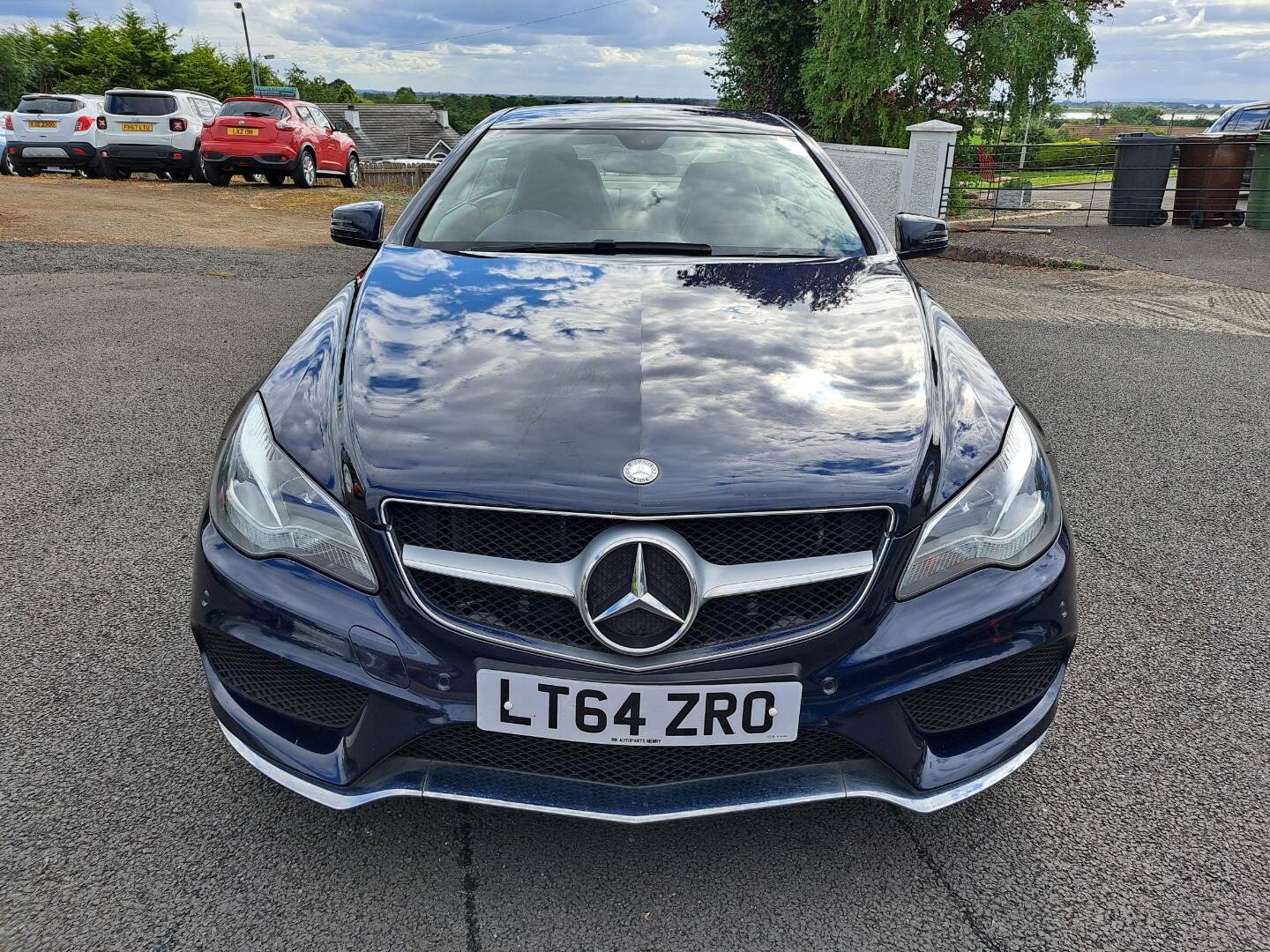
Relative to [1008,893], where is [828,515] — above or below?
above

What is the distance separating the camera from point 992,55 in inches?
693

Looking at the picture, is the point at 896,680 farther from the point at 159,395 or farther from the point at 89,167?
the point at 89,167

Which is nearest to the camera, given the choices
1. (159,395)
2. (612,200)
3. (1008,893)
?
(1008,893)

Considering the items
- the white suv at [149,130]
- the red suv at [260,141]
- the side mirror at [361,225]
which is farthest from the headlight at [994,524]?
the white suv at [149,130]

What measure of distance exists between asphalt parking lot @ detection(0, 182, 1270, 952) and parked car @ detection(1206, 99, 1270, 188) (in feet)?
64.6

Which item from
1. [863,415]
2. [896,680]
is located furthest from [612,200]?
[896,680]

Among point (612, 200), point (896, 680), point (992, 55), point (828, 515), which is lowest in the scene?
point (896, 680)

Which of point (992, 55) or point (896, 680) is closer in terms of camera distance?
point (896, 680)

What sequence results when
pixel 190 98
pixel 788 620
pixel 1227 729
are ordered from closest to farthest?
pixel 788 620
pixel 1227 729
pixel 190 98

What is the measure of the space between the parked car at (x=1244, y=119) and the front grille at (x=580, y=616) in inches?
871

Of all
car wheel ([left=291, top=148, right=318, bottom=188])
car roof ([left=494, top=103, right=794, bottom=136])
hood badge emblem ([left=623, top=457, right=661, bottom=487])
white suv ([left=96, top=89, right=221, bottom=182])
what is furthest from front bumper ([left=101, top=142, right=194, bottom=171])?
hood badge emblem ([left=623, top=457, right=661, bottom=487])

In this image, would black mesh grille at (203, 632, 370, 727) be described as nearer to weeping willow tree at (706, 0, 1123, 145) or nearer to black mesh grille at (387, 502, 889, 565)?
black mesh grille at (387, 502, 889, 565)

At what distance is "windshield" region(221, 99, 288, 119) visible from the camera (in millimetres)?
17734

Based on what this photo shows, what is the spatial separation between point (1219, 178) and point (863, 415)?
46.8 feet
